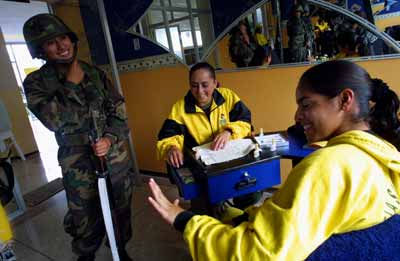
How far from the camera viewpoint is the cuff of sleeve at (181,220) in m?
0.70

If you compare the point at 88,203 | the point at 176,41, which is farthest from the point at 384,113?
the point at 176,41

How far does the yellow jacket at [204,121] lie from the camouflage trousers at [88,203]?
321 millimetres

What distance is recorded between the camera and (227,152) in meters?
1.38

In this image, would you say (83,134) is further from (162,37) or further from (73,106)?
(162,37)

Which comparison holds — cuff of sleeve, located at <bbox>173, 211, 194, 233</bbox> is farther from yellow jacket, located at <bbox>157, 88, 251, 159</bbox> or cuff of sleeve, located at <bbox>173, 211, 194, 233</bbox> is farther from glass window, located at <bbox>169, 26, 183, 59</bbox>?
glass window, located at <bbox>169, 26, 183, 59</bbox>

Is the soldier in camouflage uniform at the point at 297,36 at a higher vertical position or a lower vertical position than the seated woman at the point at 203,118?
higher

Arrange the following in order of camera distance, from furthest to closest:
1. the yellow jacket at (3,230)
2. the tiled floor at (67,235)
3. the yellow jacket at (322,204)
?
1. the tiled floor at (67,235)
2. the yellow jacket at (3,230)
3. the yellow jacket at (322,204)

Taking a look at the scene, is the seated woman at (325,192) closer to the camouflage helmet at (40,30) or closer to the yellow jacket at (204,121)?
the yellow jacket at (204,121)

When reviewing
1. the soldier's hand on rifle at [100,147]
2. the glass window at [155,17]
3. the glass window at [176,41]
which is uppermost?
the glass window at [155,17]

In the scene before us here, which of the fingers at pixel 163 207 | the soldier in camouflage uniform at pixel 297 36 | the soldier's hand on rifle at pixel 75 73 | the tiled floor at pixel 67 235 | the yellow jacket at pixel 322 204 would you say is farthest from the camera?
the tiled floor at pixel 67 235

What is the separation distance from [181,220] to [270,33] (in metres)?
1.59

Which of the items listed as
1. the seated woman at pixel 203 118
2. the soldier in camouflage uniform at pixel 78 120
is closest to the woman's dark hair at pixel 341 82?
the seated woman at pixel 203 118

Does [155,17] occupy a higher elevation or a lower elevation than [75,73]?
higher

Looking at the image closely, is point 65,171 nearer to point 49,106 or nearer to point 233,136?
point 49,106
